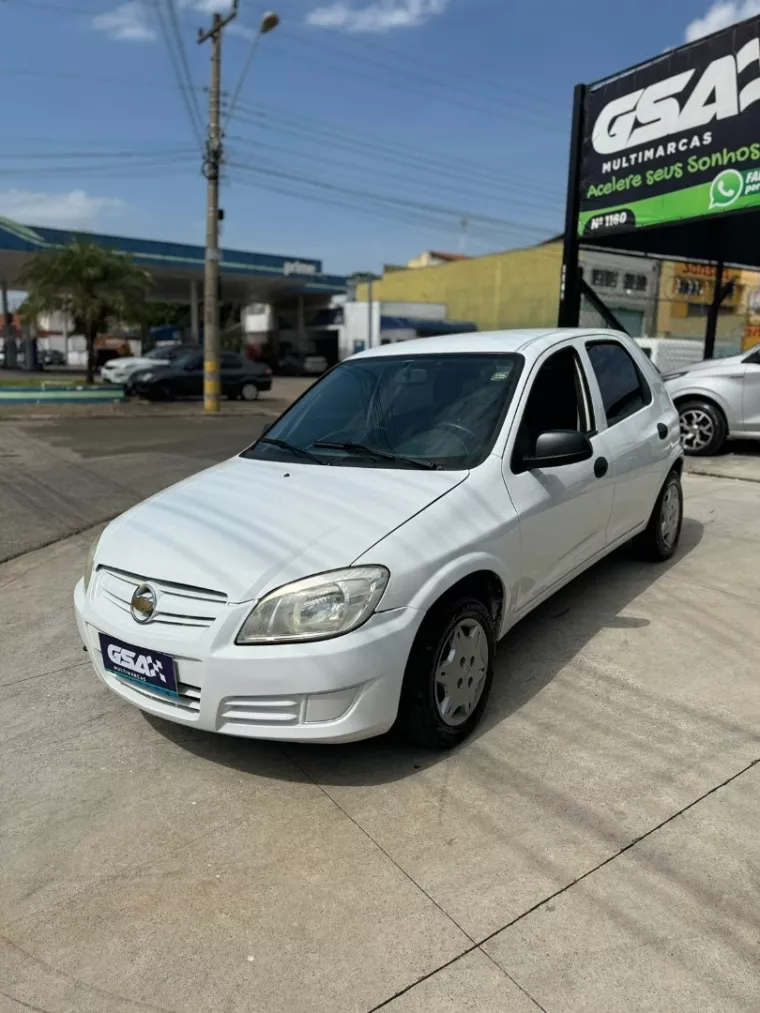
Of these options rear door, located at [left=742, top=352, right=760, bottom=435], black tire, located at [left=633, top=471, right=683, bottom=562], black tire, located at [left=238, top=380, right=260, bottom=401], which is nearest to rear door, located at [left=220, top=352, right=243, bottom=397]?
black tire, located at [left=238, top=380, right=260, bottom=401]

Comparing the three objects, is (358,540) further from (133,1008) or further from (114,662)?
(133,1008)

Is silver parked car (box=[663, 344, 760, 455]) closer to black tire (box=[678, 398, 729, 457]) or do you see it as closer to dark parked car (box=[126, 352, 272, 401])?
black tire (box=[678, 398, 729, 457])

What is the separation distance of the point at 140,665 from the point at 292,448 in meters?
1.51

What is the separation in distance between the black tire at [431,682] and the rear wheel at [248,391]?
69.6ft

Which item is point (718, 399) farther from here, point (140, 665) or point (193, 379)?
point (193, 379)

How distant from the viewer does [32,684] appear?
3861 millimetres

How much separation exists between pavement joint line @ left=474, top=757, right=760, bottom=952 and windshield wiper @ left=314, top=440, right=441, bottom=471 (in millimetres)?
1644

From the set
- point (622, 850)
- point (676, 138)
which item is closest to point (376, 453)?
point (622, 850)

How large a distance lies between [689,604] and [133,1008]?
12.4ft

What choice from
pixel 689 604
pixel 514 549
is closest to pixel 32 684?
pixel 514 549

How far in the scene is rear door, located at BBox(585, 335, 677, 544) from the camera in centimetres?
447

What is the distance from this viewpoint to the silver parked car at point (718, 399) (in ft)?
30.4

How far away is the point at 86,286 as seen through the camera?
21.4 m

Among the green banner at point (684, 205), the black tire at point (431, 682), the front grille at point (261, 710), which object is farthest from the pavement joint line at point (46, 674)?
the green banner at point (684, 205)
